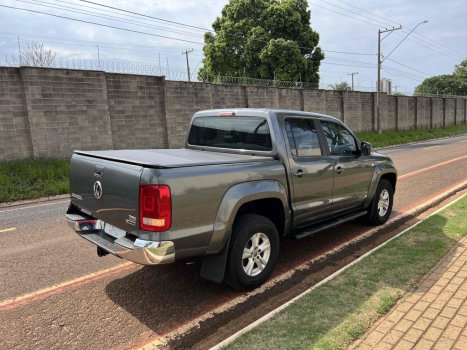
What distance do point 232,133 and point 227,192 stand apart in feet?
4.58

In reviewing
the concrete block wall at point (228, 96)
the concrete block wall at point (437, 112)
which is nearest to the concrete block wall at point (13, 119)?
the concrete block wall at point (228, 96)

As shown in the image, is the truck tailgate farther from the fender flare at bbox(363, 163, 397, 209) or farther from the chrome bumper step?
the fender flare at bbox(363, 163, 397, 209)

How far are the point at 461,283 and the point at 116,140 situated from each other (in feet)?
41.2

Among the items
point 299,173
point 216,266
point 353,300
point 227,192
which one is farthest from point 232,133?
point 353,300

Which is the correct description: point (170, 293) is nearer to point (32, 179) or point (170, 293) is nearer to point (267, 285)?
point (267, 285)

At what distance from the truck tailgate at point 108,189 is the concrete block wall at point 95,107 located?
9102mm

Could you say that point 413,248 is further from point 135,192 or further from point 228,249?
point 135,192

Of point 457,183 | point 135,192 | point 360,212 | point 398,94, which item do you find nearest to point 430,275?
point 360,212

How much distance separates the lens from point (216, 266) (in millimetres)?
3416

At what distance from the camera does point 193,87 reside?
54.5 feet

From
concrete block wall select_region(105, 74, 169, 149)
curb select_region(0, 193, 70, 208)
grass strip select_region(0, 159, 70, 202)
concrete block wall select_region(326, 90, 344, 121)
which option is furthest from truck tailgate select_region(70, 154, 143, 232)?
concrete block wall select_region(326, 90, 344, 121)

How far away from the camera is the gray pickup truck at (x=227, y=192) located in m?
2.99

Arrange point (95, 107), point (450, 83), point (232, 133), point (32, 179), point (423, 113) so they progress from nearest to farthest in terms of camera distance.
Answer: point (232, 133)
point (32, 179)
point (95, 107)
point (423, 113)
point (450, 83)

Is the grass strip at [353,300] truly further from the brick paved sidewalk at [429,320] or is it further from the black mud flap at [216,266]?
the black mud flap at [216,266]
